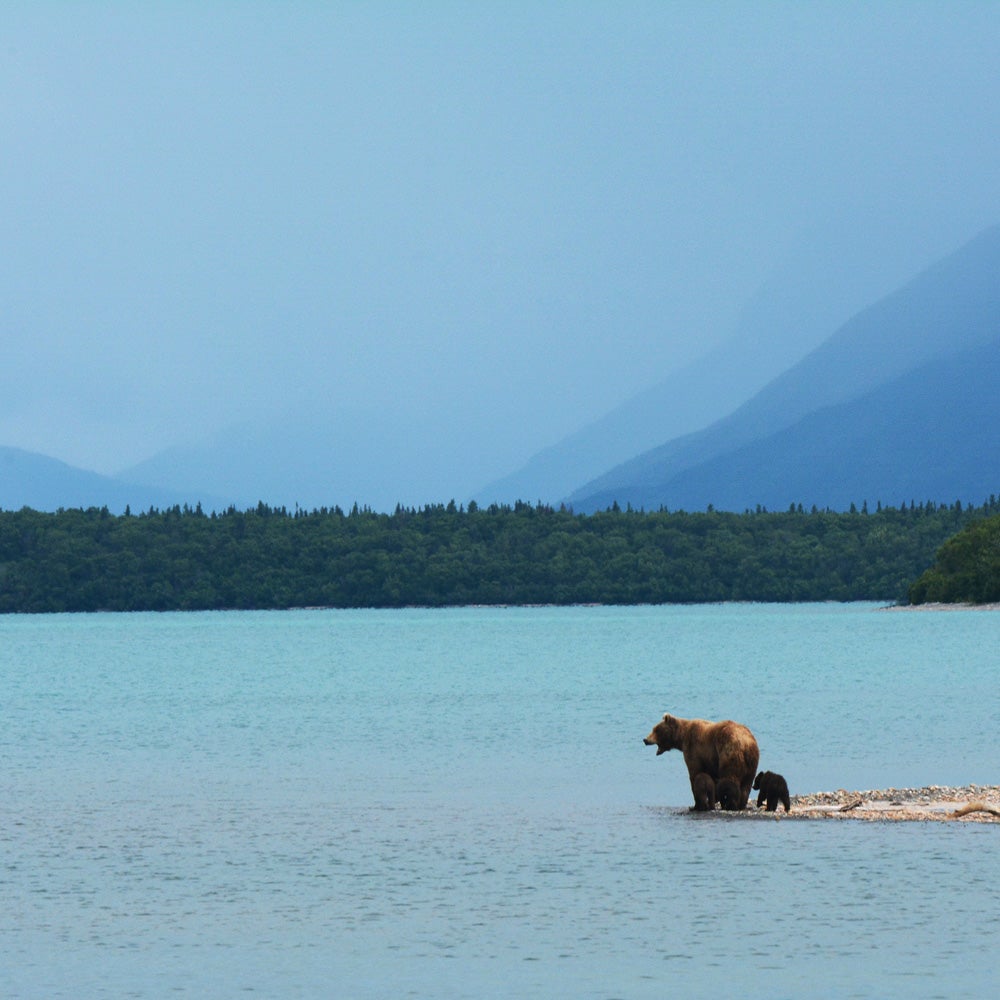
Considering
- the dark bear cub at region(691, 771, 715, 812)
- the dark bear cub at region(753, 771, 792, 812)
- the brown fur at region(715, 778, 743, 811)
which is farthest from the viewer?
the dark bear cub at region(691, 771, 715, 812)

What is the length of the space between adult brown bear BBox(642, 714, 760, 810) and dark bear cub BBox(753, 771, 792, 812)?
0.23 m

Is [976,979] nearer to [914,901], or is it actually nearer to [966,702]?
[914,901]

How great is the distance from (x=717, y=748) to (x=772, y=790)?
4.45 ft

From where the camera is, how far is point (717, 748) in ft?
122

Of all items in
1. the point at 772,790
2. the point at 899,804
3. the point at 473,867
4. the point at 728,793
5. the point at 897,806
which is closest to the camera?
the point at 473,867

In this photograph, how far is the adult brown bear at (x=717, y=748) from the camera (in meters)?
36.8

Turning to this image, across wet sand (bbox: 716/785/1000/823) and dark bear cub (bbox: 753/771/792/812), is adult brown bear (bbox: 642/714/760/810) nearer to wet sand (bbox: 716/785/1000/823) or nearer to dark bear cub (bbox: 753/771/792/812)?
dark bear cub (bbox: 753/771/792/812)

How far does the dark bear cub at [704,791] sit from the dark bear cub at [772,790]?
35.8 inches

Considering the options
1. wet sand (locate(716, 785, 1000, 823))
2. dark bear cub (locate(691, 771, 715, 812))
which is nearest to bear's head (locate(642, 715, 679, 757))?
dark bear cub (locate(691, 771, 715, 812))

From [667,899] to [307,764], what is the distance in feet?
91.3

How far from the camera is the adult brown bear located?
121 ft

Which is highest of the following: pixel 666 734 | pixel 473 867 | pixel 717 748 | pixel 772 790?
pixel 666 734

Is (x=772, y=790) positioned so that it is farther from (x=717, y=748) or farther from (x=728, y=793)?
(x=717, y=748)

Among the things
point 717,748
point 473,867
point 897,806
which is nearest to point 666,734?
point 717,748
